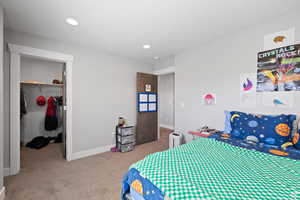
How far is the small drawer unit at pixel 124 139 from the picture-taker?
3016mm

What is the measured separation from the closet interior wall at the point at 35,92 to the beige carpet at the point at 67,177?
71cm

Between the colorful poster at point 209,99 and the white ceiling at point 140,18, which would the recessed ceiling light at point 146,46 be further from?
the colorful poster at point 209,99

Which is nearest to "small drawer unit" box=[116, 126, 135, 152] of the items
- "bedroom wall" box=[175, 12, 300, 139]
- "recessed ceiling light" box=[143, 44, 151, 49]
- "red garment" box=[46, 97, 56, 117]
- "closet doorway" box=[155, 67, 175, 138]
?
"bedroom wall" box=[175, 12, 300, 139]

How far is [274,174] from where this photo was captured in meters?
0.95

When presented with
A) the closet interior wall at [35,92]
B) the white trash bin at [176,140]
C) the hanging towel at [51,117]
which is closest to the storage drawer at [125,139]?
the white trash bin at [176,140]

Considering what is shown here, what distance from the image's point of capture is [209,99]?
2.46 m

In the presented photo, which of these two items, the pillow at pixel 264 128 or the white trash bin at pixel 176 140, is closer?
the pillow at pixel 264 128

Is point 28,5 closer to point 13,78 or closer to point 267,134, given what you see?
point 13,78

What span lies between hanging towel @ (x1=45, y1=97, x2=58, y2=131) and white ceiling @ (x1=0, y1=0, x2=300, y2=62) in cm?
215

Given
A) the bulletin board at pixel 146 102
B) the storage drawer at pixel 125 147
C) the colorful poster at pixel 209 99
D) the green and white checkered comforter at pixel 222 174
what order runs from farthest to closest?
1. the bulletin board at pixel 146 102
2. the storage drawer at pixel 125 147
3. the colorful poster at pixel 209 99
4. the green and white checkered comforter at pixel 222 174

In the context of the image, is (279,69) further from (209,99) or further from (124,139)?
(124,139)

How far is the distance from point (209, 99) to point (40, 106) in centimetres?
460

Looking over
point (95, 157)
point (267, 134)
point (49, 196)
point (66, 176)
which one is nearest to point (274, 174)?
point (267, 134)

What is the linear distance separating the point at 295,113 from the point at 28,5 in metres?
3.69
